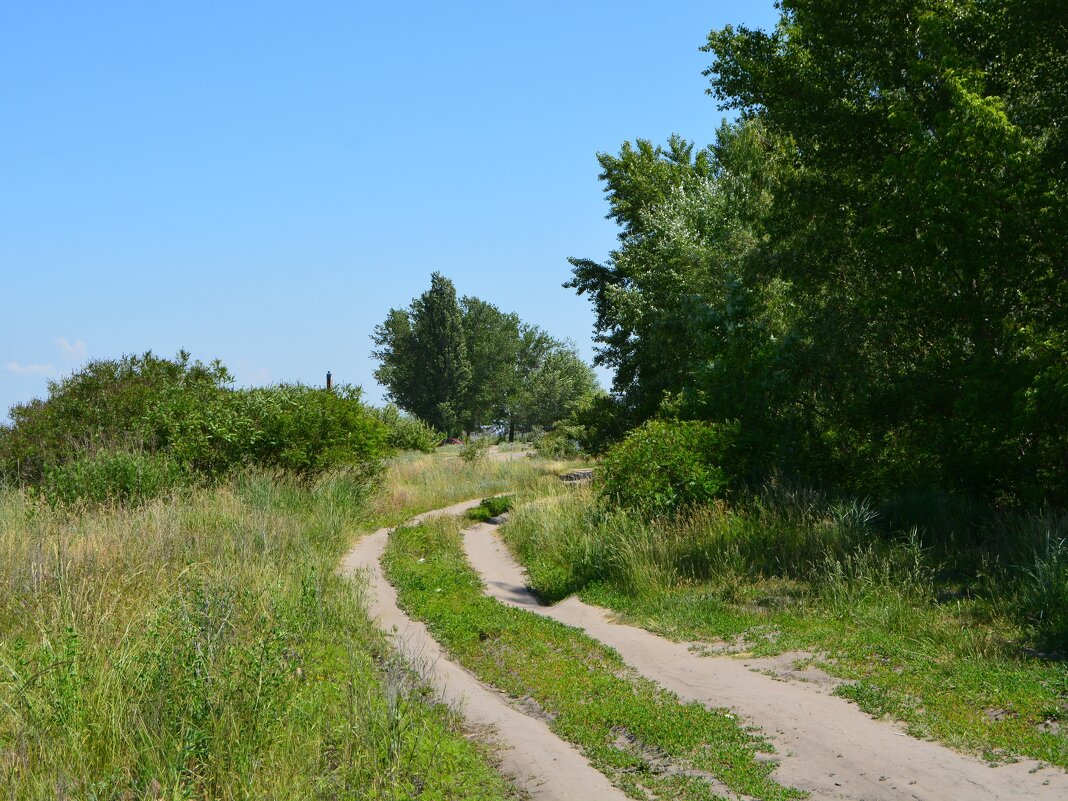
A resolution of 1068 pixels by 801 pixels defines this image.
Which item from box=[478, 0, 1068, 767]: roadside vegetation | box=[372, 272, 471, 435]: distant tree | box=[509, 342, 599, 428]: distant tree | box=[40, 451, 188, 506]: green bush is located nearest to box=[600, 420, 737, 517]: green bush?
box=[478, 0, 1068, 767]: roadside vegetation

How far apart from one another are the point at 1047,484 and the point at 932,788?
344 inches

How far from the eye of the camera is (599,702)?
7.55 m

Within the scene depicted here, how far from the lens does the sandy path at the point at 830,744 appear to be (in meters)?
5.66

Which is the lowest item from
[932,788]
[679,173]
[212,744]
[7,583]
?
[932,788]

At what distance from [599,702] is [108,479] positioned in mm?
11828

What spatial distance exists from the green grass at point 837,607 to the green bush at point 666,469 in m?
0.49

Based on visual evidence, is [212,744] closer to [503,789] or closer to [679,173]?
[503,789]

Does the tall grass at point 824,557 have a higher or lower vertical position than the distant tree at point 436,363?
lower

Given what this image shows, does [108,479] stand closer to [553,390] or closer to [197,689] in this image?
[197,689]

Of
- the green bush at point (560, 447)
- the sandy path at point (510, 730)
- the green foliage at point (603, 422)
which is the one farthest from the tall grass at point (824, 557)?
A: the green bush at point (560, 447)

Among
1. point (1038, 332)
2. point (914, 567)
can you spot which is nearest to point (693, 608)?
point (914, 567)

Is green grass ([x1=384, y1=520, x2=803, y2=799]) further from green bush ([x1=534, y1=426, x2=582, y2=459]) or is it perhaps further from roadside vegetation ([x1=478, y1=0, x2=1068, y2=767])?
green bush ([x1=534, y1=426, x2=582, y2=459])

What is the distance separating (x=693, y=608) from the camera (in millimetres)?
10484

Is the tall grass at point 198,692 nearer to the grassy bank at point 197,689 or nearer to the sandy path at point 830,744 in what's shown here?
the grassy bank at point 197,689
